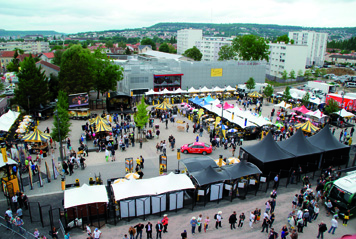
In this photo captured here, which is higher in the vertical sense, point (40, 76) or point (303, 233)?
point (40, 76)

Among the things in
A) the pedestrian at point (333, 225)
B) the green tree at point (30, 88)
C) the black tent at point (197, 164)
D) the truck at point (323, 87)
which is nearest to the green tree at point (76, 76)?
the green tree at point (30, 88)

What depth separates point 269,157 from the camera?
57.3 ft

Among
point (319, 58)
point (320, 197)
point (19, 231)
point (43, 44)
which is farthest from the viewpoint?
point (43, 44)

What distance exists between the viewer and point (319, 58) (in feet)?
362

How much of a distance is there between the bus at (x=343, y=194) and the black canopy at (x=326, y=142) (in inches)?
192

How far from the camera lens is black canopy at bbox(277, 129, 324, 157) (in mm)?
18516

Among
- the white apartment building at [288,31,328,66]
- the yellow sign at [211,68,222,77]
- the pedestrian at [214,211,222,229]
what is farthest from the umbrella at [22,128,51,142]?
the white apartment building at [288,31,328,66]

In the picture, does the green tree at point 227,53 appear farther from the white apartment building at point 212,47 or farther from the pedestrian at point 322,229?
the pedestrian at point 322,229

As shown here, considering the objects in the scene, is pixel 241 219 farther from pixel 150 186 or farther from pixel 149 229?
pixel 150 186

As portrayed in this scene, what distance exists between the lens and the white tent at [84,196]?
1245 centimetres

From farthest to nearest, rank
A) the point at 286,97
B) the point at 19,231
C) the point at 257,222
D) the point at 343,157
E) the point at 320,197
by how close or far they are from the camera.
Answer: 1. the point at 286,97
2. the point at 343,157
3. the point at 320,197
4. the point at 257,222
5. the point at 19,231

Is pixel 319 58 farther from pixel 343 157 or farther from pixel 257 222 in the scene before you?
pixel 257 222

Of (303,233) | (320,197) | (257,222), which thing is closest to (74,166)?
(257,222)

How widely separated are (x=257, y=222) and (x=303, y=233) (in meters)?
2.15
